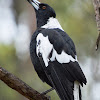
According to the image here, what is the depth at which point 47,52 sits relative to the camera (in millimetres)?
3598

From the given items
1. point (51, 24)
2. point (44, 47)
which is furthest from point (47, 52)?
point (51, 24)

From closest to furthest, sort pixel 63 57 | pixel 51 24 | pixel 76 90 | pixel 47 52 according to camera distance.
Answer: pixel 76 90 < pixel 63 57 < pixel 47 52 < pixel 51 24

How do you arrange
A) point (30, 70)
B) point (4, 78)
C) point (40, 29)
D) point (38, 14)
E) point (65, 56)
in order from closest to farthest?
1. point (4, 78)
2. point (65, 56)
3. point (40, 29)
4. point (38, 14)
5. point (30, 70)

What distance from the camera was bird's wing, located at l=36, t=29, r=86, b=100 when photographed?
10.9ft

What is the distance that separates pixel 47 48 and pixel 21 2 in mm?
5133

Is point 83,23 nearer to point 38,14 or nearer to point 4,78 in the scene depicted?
point 38,14

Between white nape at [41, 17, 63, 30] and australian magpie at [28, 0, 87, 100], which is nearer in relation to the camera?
australian magpie at [28, 0, 87, 100]

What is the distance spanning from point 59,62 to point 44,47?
0.91 feet

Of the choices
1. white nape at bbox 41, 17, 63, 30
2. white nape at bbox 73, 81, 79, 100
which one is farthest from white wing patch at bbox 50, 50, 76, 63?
white nape at bbox 41, 17, 63, 30

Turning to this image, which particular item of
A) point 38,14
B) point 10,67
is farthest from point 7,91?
point 38,14

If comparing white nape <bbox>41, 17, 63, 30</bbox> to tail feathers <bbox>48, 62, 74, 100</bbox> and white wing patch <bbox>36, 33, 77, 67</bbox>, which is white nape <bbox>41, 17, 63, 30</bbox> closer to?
white wing patch <bbox>36, 33, 77, 67</bbox>

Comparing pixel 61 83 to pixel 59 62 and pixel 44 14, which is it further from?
pixel 44 14

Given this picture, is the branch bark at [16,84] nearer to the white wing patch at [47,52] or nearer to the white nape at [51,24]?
the white wing patch at [47,52]

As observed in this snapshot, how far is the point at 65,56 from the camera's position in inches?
138
